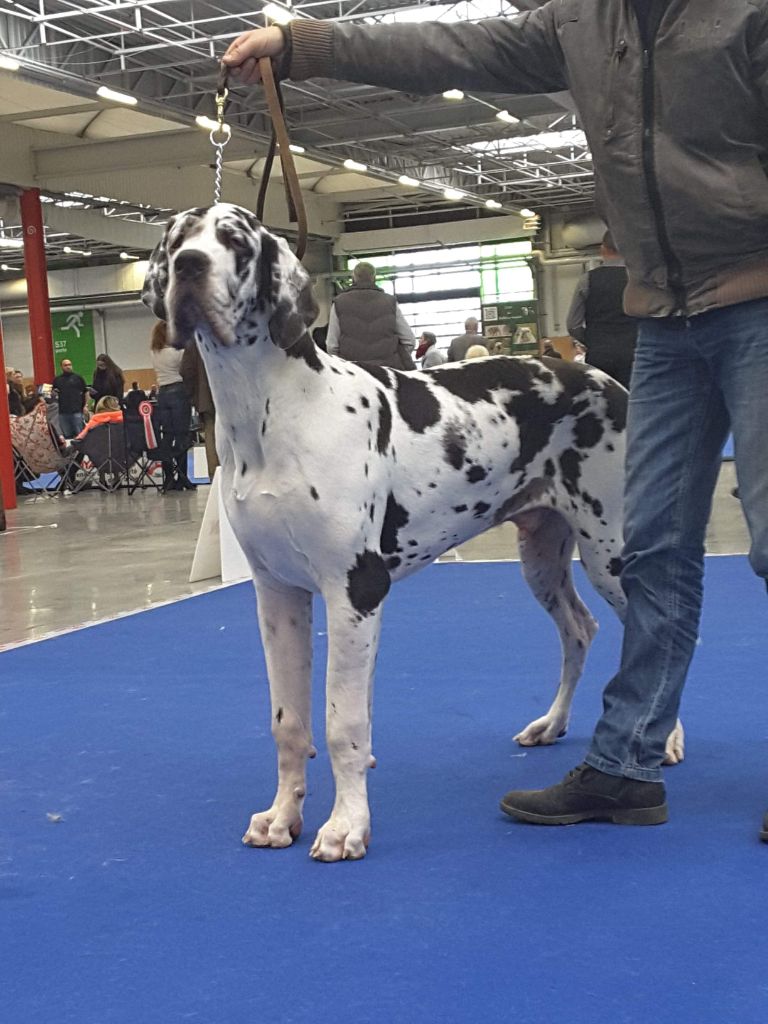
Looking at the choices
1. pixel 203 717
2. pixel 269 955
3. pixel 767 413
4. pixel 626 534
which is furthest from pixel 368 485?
pixel 203 717

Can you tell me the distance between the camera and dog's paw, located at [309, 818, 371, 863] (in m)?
Result: 2.78

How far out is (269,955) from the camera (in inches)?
89.5

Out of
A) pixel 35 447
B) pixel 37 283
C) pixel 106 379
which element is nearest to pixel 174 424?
pixel 35 447

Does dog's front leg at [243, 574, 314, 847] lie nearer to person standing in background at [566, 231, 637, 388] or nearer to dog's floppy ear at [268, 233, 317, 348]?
dog's floppy ear at [268, 233, 317, 348]

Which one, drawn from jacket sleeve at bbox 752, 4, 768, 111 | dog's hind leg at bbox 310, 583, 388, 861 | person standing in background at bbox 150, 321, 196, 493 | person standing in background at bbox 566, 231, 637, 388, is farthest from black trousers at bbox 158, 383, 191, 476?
jacket sleeve at bbox 752, 4, 768, 111

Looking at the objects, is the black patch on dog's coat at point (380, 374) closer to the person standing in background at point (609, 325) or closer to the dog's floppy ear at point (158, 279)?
the dog's floppy ear at point (158, 279)

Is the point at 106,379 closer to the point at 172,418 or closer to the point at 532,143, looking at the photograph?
the point at 172,418

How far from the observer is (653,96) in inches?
103

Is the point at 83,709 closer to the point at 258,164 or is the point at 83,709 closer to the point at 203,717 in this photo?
Answer: the point at 203,717

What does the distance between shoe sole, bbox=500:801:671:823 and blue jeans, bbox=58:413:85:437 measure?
17251 mm

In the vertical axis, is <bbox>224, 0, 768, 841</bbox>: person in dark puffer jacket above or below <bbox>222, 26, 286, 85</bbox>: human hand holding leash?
below

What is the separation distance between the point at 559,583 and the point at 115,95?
14.8 m

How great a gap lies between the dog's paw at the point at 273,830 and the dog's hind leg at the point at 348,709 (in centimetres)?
10

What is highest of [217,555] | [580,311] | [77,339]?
[77,339]
